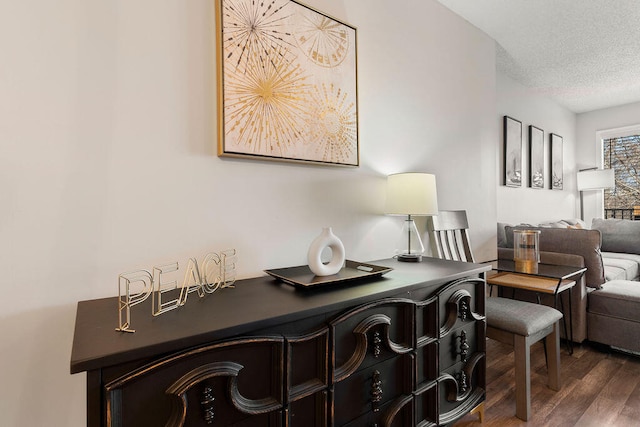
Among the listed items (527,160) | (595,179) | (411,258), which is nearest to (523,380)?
(411,258)

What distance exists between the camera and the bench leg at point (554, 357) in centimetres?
192

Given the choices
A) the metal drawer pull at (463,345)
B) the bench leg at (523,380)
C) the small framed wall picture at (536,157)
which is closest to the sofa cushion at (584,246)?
the bench leg at (523,380)

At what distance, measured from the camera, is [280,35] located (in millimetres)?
1493

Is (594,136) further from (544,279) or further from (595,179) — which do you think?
(544,279)

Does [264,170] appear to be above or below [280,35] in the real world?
below

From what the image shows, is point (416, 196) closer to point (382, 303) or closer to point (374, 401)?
point (382, 303)

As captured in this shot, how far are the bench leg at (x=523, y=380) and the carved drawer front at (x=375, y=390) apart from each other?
795 millimetres

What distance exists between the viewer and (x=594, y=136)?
16.4 feet

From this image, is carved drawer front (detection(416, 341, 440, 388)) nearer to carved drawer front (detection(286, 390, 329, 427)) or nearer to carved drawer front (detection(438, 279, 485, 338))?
carved drawer front (detection(438, 279, 485, 338))

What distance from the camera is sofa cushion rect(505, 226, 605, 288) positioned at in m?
2.47

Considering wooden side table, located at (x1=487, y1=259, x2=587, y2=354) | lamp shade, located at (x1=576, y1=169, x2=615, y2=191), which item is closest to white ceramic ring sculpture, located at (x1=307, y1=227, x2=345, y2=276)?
wooden side table, located at (x1=487, y1=259, x2=587, y2=354)

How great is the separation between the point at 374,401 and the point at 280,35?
1570 millimetres

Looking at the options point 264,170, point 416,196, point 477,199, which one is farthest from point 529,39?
point 264,170

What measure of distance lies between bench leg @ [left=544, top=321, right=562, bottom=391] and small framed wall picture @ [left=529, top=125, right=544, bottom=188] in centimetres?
252
